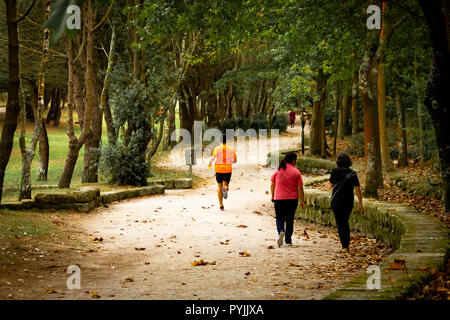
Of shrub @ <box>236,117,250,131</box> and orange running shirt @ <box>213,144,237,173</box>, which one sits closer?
orange running shirt @ <box>213,144,237,173</box>

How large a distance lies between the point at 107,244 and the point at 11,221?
2.05m

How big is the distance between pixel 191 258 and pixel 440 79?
4842mm

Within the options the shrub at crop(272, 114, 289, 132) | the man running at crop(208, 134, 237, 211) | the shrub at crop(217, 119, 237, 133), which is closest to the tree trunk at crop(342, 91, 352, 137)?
the shrub at crop(272, 114, 289, 132)

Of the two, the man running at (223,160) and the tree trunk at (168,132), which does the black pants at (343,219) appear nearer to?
the man running at (223,160)

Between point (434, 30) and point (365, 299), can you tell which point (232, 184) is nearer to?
point (434, 30)

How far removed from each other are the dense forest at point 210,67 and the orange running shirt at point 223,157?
2.94m

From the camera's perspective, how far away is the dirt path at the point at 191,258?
6.49 metres

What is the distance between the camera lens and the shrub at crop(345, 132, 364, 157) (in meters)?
28.1

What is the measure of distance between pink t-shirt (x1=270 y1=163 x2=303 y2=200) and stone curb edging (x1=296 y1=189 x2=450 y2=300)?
181cm

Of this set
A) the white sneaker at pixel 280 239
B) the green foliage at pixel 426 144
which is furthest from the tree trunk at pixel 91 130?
the green foliage at pixel 426 144

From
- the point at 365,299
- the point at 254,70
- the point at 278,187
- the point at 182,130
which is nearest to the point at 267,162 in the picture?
the point at 254,70

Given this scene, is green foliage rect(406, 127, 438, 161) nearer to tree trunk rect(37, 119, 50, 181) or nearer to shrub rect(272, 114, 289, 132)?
tree trunk rect(37, 119, 50, 181)

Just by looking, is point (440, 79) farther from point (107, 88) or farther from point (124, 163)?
point (107, 88)

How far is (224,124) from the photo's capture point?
3962 centimetres
